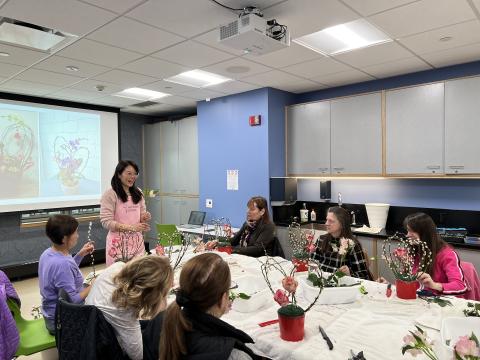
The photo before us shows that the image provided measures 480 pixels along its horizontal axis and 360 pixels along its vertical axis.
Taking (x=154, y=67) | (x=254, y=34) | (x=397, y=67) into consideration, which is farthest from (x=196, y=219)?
(x=254, y=34)

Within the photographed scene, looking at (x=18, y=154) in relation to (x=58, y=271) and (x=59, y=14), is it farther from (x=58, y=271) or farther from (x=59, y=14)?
(x=58, y=271)

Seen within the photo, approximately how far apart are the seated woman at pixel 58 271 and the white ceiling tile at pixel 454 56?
134 inches

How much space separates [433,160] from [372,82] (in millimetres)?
1221

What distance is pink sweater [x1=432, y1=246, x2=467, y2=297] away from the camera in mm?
1954

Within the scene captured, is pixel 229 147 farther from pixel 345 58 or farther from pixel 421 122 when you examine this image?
pixel 421 122

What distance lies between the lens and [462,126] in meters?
3.47

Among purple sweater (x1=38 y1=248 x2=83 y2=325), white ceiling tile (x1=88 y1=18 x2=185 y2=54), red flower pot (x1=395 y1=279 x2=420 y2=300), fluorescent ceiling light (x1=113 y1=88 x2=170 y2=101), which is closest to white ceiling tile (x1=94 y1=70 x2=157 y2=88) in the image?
fluorescent ceiling light (x1=113 y1=88 x2=170 y2=101)

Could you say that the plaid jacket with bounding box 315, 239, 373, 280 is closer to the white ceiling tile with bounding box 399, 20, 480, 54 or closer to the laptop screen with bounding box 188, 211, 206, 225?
the white ceiling tile with bounding box 399, 20, 480, 54

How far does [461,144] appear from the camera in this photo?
3477 mm

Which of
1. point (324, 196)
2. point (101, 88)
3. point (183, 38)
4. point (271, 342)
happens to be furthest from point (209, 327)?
point (101, 88)

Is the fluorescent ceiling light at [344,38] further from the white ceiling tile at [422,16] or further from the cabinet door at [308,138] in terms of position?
the cabinet door at [308,138]

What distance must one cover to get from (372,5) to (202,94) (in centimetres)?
286

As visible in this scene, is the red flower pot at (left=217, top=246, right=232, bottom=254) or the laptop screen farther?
the laptop screen

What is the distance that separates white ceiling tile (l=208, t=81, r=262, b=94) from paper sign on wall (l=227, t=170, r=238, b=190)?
1.09 meters
